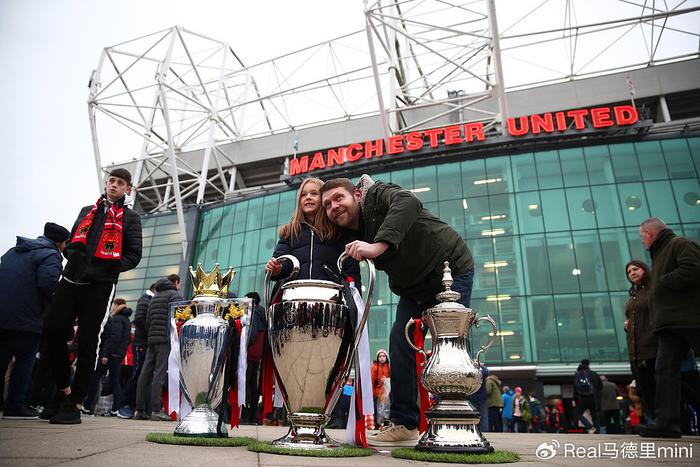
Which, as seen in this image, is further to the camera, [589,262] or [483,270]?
[483,270]

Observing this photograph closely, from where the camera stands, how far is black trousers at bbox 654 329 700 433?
304cm

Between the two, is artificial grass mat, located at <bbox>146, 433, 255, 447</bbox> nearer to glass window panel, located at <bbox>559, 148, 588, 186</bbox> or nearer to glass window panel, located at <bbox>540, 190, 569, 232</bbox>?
glass window panel, located at <bbox>540, 190, 569, 232</bbox>

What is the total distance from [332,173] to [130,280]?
13.3 metres

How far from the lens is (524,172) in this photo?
1770cm

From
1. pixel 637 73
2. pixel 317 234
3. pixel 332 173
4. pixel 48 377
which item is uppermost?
pixel 637 73

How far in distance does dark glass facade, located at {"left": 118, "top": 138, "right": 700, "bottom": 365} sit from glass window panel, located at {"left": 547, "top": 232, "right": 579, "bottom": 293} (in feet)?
0.12

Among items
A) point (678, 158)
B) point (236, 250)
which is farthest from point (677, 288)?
point (236, 250)

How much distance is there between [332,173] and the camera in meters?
19.9

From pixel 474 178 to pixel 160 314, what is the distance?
15.1 metres

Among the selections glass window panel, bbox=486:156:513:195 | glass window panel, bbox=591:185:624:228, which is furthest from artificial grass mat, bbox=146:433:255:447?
glass window panel, bbox=591:185:624:228

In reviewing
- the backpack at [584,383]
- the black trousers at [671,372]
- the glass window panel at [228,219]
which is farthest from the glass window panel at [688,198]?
the glass window panel at [228,219]

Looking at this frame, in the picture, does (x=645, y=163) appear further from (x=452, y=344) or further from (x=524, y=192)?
(x=452, y=344)

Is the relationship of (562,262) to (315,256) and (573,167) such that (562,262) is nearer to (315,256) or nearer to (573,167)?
(573,167)

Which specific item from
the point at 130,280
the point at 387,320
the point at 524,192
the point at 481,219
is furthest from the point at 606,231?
the point at 130,280
